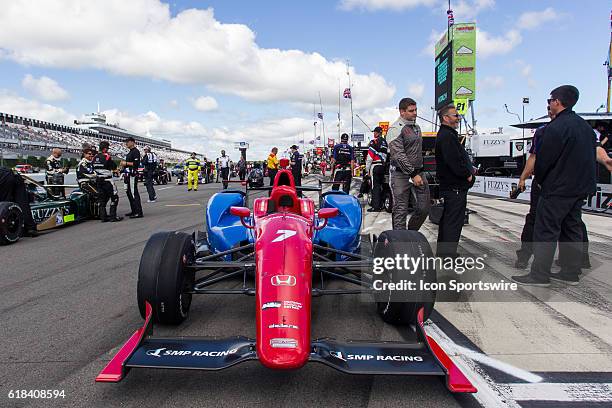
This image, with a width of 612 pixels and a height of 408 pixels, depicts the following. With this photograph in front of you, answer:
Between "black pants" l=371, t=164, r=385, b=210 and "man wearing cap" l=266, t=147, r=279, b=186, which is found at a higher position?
"man wearing cap" l=266, t=147, r=279, b=186

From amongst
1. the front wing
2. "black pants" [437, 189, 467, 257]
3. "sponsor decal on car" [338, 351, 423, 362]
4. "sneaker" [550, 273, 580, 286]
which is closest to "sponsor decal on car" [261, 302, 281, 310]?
the front wing

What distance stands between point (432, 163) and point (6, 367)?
8.58 meters

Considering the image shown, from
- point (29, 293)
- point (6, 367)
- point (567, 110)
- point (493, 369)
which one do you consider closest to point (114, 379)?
point (6, 367)

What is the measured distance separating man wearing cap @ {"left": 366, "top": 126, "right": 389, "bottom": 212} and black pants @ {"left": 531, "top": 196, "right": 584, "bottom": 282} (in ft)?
16.5

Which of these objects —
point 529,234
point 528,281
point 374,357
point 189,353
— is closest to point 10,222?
point 189,353

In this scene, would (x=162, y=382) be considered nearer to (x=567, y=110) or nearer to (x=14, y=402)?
(x=14, y=402)

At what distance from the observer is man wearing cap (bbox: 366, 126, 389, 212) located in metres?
9.67

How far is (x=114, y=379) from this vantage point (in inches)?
90.7

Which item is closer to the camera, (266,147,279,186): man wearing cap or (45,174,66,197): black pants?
(45,174,66,197): black pants

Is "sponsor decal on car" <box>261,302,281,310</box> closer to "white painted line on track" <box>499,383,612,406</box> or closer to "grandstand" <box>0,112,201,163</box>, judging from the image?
"white painted line on track" <box>499,383,612,406</box>

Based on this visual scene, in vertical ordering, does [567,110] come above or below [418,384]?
above

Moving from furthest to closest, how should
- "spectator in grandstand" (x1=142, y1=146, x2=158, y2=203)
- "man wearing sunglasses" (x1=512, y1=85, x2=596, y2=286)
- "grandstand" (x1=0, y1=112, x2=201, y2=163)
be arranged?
"grandstand" (x1=0, y1=112, x2=201, y2=163), "spectator in grandstand" (x1=142, y1=146, x2=158, y2=203), "man wearing sunglasses" (x1=512, y1=85, x2=596, y2=286)

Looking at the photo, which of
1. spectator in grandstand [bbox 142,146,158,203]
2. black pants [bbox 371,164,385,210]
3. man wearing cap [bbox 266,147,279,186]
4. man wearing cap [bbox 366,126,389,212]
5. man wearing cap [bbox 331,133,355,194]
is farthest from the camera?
man wearing cap [bbox 266,147,279,186]

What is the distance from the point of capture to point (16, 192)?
7.55 meters
